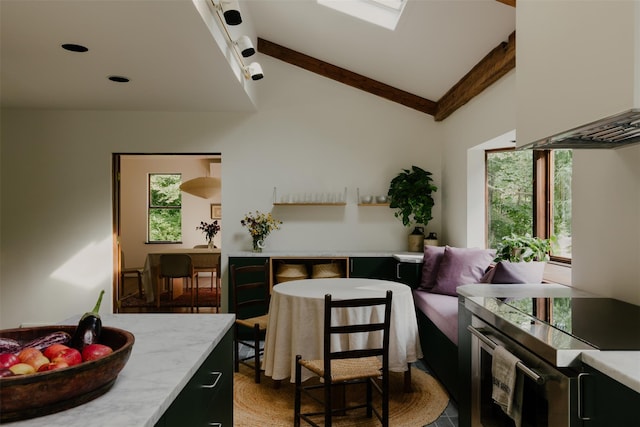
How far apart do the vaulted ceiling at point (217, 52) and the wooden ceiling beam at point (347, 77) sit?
0.04 feet

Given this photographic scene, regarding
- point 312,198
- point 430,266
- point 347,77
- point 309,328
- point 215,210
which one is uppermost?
point 347,77

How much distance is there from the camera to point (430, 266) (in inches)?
172

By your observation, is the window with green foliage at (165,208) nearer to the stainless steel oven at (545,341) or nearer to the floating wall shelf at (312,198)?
the floating wall shelf at (312,198)

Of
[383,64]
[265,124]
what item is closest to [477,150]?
[383,64]

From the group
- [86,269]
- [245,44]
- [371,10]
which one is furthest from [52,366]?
[86,269]

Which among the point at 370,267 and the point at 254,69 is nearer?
the point at 254,69

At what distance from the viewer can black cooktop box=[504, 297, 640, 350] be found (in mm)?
1484

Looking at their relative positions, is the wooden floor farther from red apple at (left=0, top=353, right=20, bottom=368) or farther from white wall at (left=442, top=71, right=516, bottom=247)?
red apple at (left=0, top=353, right=20, bottom=368)

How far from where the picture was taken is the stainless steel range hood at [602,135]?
59.9 inches

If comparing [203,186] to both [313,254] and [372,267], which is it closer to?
[313,254]

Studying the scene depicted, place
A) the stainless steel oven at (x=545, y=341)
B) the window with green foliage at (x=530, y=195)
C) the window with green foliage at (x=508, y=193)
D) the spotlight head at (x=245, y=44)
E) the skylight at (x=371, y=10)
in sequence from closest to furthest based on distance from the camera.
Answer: the stainless steel oven at (x=545, y=341)
the spotlight head at (x=245, y=44)
the window with green foliage at (x=530, y=195)
the skylight at (x=371, y=10)
the window with green foliage at (x=508, y=193)

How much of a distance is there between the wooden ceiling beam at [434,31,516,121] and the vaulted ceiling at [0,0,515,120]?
11 mm

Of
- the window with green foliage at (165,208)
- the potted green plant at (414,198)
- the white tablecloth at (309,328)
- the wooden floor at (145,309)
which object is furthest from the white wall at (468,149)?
the window with green foliage at (165,208)

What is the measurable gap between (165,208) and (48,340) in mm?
7936
